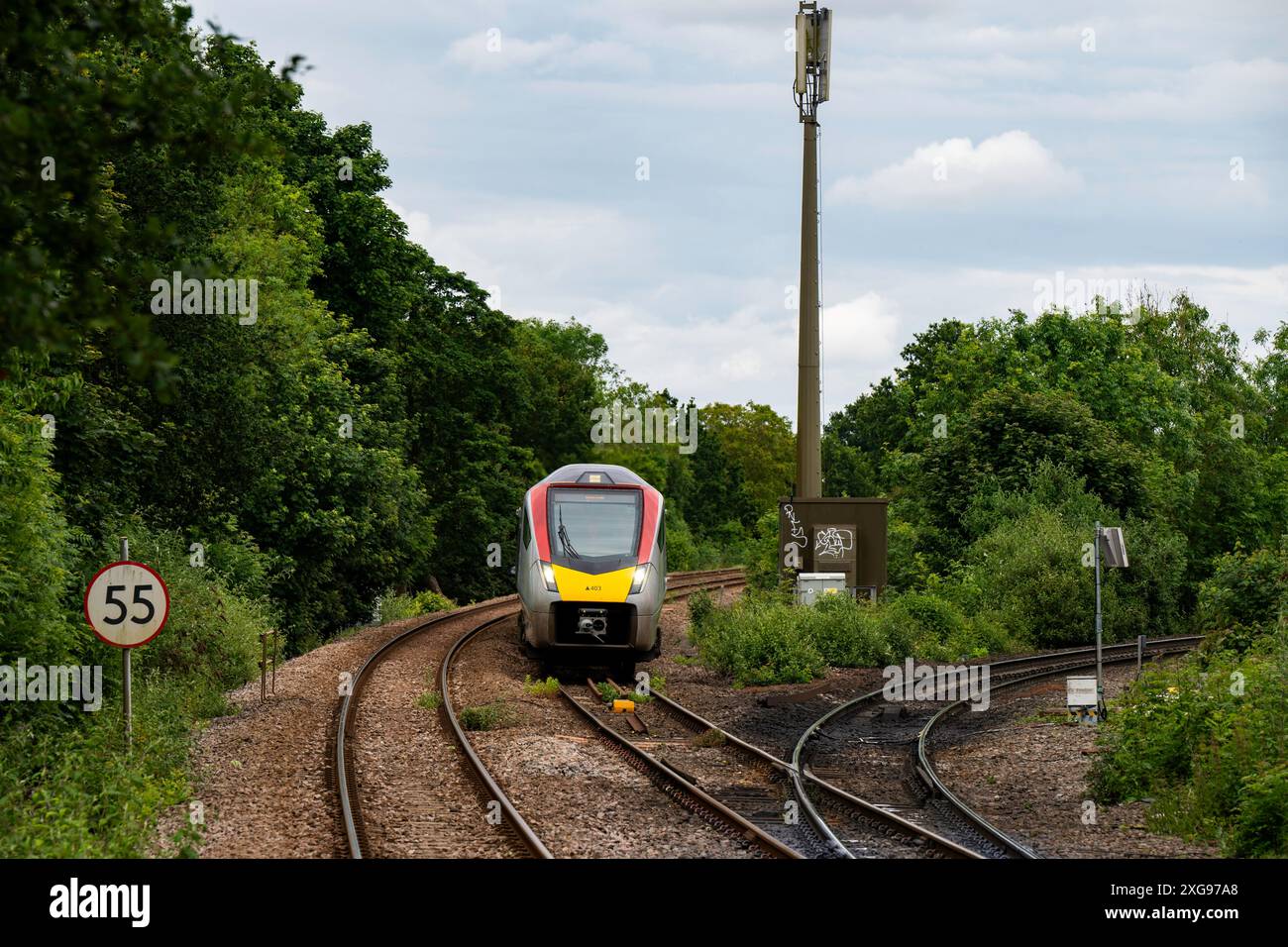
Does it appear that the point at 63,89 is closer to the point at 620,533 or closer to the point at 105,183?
the point at 105,183

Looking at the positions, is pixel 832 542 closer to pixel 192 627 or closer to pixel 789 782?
pixel 192 627

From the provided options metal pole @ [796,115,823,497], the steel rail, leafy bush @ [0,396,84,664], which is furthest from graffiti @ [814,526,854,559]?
leafy bush @ [0,396,84,664]

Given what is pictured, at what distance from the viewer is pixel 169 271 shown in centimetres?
2119

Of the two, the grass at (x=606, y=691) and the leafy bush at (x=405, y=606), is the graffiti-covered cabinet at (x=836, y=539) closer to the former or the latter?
the grass at (x=606, y=691)

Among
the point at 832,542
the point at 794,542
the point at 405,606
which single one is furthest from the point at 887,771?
the point at 405,606

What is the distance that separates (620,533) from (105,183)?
895cm

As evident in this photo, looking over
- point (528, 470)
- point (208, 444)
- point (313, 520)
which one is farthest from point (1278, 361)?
point (208, 444)

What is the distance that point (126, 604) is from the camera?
12.3 metres

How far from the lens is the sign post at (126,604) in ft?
39.7

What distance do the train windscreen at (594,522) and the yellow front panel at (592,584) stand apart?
30cm

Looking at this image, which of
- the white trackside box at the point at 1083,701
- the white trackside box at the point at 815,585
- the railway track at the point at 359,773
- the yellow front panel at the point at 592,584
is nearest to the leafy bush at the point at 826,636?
the white trackside box at the point at 815,585

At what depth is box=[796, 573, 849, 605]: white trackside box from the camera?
91.0 ft

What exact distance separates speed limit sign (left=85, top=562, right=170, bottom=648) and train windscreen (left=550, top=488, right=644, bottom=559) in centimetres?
895

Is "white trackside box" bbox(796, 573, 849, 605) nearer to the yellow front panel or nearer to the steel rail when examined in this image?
the steel rail
